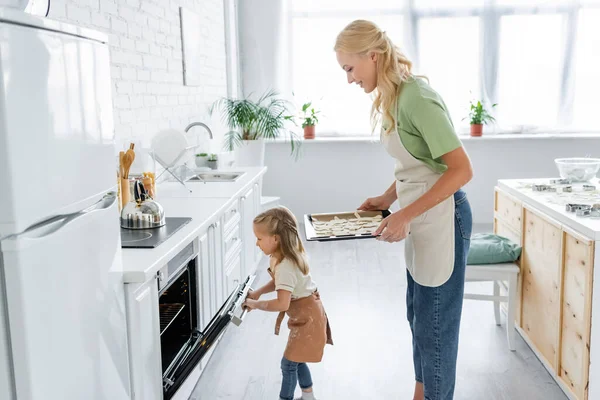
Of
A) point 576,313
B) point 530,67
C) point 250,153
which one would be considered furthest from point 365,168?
point 576,313

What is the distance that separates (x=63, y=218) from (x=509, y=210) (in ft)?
8.69

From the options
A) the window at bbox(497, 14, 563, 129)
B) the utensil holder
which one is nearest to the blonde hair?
the utensil holder

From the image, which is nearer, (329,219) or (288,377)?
(288,377)

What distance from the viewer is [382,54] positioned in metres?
2.10

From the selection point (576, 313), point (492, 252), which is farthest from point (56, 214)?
point (492, 252)

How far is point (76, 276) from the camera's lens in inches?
56.4

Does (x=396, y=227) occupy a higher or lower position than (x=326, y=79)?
lower

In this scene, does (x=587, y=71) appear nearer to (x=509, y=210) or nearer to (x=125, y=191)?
(x=509, y=210)

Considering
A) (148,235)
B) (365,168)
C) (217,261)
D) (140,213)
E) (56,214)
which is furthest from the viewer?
(365,168)

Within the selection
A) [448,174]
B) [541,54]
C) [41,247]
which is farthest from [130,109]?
[541,54]

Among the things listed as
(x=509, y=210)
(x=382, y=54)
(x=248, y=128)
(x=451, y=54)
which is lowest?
(x=509, y=210)

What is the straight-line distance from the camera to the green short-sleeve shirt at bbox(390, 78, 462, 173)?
6.47 feet

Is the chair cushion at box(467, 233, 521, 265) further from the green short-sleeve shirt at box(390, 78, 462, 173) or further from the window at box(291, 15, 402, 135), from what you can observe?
the window at box(291, 15, 402, 135)

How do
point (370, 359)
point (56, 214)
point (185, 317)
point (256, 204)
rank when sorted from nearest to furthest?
point (56, 214)
point (185, 317)
point (370, 359)
point (256, 204)
